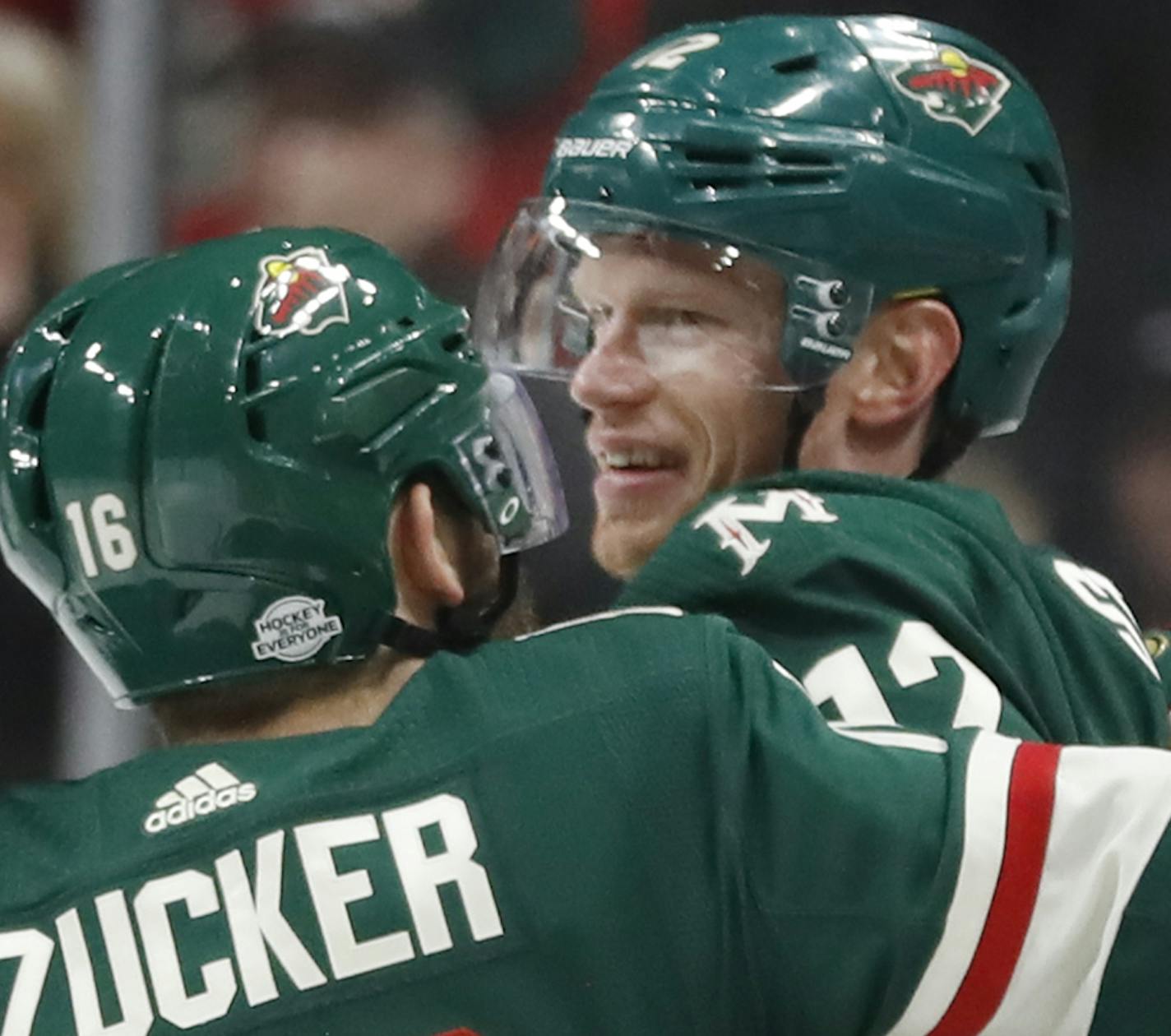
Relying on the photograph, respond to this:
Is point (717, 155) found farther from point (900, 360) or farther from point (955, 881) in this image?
point (955, 881)

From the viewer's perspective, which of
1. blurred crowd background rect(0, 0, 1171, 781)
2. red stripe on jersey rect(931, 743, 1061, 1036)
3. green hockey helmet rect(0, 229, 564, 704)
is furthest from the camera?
blurred crowd background rect(0, 0, 1171, 781)

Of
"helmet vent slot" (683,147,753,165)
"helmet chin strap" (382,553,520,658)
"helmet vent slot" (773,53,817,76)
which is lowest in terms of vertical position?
"helmet chin strap" (382,553,520,658)

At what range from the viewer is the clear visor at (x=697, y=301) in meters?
1.68

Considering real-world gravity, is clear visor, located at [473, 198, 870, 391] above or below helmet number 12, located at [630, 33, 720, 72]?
below

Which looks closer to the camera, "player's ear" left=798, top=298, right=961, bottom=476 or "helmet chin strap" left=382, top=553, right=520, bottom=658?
"helmet chin strap" left=382, top=553, right=520, bottom=658

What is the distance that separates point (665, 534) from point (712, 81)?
1.19 ft

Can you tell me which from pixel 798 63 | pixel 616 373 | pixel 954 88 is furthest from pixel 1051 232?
pixel 616 373

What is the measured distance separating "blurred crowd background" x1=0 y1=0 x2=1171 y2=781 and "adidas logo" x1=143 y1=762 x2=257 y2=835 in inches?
64.1

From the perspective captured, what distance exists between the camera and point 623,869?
45.3 inches

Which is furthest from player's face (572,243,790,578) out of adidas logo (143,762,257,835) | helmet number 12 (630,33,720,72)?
adidas logo (143,762,257,835)

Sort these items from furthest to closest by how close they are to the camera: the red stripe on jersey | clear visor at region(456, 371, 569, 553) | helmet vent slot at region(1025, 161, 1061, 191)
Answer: helmet vent slot at region(1025, 161, 1061, 191) < clear visor at region(456, 371, 569, 553) < the red stripe on jersey

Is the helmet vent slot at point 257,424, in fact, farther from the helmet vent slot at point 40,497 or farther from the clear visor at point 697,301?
the clear visor at point 697,301

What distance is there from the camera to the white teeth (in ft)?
5.70

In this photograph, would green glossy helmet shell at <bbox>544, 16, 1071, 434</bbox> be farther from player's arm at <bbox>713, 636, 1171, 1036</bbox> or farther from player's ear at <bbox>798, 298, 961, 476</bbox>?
player's arm at <bbox>713, 636, 1171, 1036</bbox>
